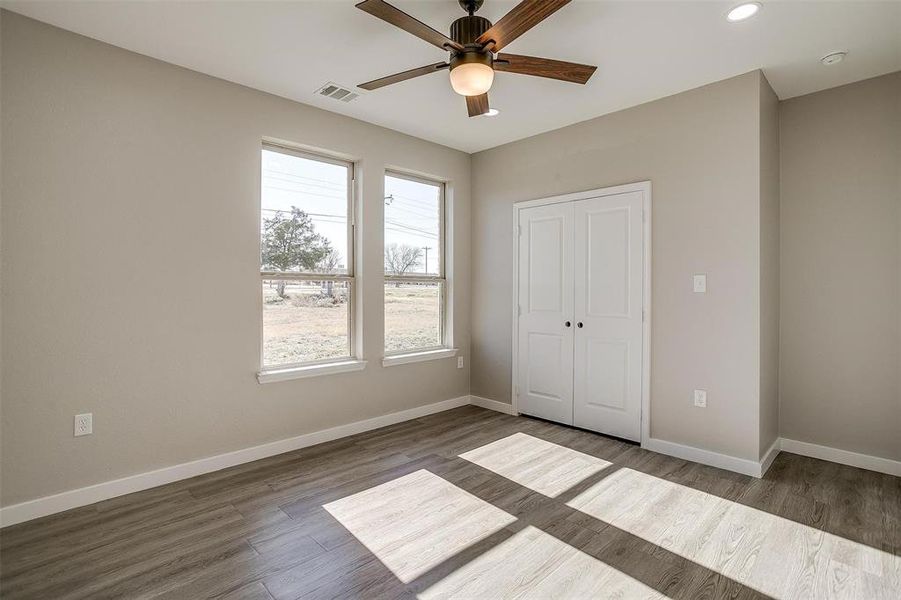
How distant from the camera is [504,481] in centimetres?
299

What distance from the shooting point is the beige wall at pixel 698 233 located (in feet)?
10.2

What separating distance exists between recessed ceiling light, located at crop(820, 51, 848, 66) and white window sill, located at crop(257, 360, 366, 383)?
12.8ft

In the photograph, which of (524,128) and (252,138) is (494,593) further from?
(524,128)

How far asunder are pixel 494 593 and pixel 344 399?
227cm

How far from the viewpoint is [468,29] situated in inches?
86.0

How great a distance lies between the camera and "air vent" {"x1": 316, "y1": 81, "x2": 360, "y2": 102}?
3.24 metres

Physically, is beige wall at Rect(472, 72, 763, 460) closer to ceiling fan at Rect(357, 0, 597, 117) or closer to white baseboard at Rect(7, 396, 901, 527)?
white baseboard at Rect(7, 396, 901, 527)

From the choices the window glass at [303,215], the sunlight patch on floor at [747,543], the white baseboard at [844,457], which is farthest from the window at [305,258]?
the white baseboard at [844,457]

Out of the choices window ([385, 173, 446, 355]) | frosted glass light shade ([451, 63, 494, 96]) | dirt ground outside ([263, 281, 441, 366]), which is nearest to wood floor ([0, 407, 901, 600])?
dirt ground outside ([263, 281, 441, 366])

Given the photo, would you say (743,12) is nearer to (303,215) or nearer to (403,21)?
(403,21)

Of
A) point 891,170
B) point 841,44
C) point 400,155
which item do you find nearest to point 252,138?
point 400,155

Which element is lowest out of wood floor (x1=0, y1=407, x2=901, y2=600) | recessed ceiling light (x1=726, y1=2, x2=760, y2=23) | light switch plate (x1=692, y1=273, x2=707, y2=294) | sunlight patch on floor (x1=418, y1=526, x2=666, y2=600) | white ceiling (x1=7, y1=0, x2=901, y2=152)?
sunlight patch on floor (x1=418, y1=526, x2=666, y2=600)

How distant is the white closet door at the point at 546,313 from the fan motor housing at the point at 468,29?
2.14 m

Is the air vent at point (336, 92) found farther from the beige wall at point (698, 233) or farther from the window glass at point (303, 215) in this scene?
the beige wall at point (698, 233)
